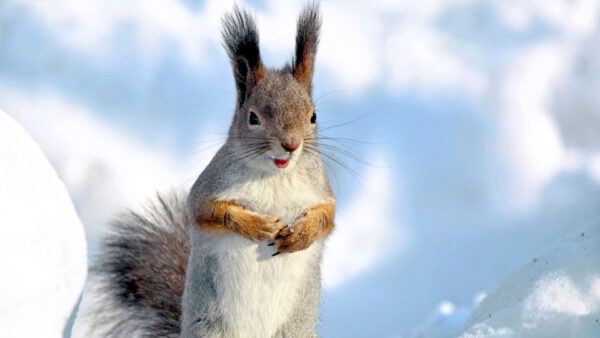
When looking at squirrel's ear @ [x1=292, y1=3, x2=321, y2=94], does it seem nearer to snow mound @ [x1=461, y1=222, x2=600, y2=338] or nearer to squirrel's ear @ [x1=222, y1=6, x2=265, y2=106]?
squirrel's ear @ [x1=222, y1=6, x2=265, y2=106]

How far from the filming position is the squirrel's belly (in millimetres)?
2004

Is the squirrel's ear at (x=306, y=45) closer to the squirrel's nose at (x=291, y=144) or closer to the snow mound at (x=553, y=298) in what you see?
the squirrel's nose at (x=291, y=144)

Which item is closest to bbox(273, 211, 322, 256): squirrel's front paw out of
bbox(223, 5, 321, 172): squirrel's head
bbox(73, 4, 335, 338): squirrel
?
bbox(73, 4, 335, 338): squirrel

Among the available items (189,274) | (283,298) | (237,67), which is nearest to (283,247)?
(283,298)

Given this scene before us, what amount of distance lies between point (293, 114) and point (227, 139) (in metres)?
0.23

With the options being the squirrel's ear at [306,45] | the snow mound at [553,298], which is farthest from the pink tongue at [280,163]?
the snow mound at [553,298]

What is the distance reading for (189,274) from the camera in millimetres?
2094

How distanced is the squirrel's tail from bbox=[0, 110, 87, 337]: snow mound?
87 mm

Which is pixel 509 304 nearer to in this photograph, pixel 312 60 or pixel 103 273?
pixel 312 60

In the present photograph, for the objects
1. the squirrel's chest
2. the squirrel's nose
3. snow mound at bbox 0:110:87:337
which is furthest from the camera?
snow mound at bbox 0:110:87:337

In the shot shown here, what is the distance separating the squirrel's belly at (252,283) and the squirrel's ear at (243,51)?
0.38 meters

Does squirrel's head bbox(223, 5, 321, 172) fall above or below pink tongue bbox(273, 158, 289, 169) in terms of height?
above

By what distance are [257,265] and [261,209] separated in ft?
0.45

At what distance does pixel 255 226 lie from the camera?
6.45 feet
